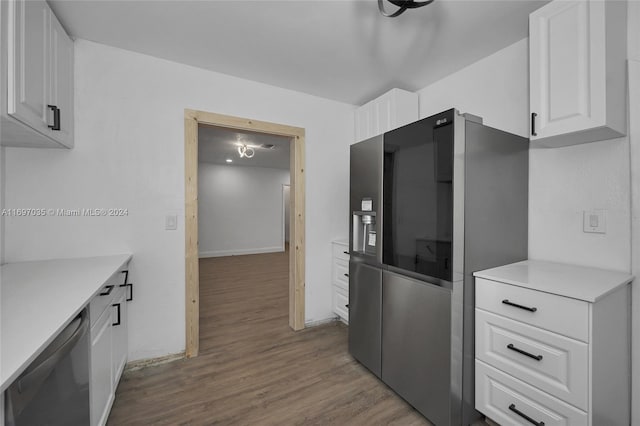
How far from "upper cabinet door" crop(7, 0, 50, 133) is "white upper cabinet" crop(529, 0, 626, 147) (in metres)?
2.72

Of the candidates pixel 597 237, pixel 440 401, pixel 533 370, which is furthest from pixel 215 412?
pixel 597 237

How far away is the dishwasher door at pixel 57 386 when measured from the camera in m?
0.81

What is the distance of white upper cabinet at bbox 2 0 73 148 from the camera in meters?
1.32

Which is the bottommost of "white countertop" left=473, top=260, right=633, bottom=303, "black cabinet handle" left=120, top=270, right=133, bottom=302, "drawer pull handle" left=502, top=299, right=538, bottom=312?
"black cabinet handle" left=120, top=270, right=133, bottom=302

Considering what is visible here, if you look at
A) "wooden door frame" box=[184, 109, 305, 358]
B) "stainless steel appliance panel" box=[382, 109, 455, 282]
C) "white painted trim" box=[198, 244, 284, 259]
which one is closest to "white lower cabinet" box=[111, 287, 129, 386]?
"wooden door frame" box=[184, 109, 305, 358]

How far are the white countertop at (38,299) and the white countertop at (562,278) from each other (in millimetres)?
1863

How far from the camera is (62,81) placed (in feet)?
6.00

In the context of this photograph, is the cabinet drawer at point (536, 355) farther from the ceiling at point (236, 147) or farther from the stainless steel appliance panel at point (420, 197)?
the ceiling at point (236, 147)

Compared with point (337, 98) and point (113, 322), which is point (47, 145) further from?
point (337, 98)

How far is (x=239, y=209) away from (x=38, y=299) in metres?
6.68

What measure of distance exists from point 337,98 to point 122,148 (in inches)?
84.4

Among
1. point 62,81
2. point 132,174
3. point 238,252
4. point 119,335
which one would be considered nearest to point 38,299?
point 119,335

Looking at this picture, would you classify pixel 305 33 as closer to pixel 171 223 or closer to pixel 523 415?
pixel 171 223

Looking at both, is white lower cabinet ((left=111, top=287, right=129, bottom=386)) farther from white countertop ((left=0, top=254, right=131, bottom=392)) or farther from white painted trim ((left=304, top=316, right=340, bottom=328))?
white painted trim ((left=304, top=316, right=340, bottom=328))
